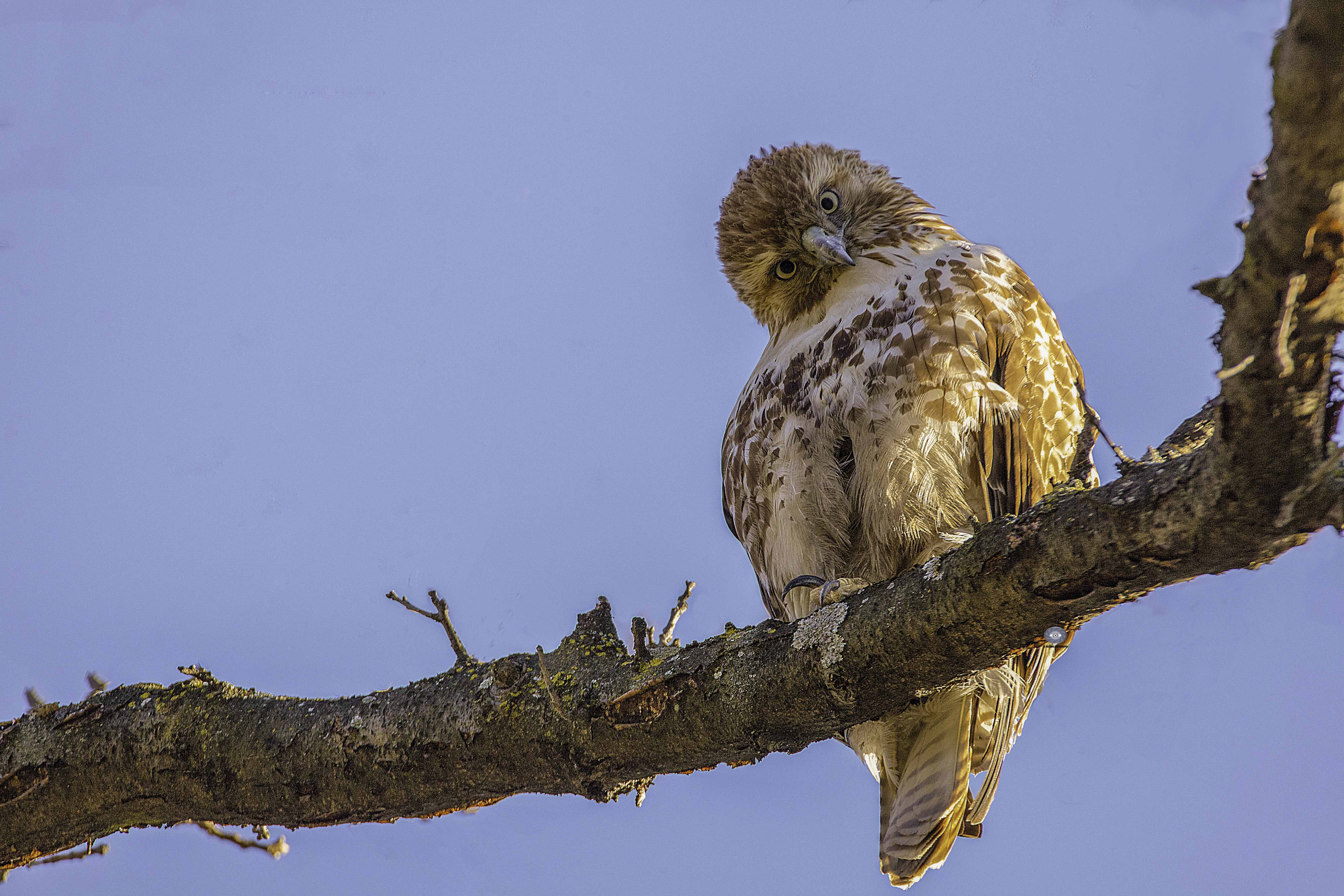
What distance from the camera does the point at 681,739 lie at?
291 centimetres

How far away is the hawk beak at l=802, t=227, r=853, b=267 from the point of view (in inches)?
163

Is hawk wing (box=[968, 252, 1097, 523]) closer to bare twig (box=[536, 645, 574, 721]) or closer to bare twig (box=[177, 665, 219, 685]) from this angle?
bare twig (box=[536, 645, 574, 721])

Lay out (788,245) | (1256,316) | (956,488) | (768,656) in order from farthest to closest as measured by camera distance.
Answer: (788,245)
(956,488)
(768,656)
(1256,316)

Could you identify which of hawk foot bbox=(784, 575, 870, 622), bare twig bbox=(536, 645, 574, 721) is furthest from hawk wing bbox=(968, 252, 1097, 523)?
bare twig bbox=(536, 645, 574, 721)

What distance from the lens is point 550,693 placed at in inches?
116

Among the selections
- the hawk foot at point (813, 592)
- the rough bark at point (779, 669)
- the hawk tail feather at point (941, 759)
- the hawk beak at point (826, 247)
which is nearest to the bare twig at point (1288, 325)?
the rough bark at point (779, 669)

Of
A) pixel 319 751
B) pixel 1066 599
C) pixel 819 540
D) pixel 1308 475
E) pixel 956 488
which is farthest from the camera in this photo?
pixel 819 540

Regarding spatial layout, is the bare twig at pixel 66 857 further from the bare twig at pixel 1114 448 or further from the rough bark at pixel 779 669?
the bare twig at pixel 1114 448

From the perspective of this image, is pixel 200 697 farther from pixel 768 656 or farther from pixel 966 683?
pixel 966 683

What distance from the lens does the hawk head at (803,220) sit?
4.39 m

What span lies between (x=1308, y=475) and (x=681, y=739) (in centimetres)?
174

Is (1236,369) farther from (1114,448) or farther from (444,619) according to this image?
(444,619)

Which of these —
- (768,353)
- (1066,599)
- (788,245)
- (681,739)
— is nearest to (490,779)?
(681,739)

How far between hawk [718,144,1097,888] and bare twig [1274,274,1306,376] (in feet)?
5.13
